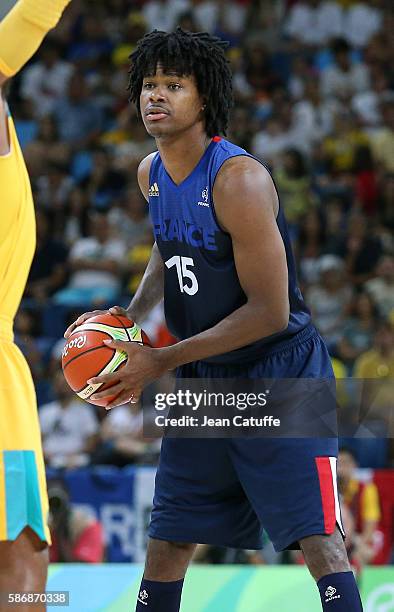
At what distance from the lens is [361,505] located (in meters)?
6.95

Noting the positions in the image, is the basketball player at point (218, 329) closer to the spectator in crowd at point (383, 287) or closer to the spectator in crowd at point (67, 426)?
the spectator in crowd at point (67, 426)

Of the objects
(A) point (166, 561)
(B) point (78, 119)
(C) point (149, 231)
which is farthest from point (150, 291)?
(B) point (78, 119)

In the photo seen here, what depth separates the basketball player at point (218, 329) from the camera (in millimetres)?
3621

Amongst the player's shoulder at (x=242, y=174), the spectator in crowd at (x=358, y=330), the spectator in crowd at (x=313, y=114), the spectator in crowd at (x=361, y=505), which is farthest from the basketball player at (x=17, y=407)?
the spectator in crowd at (x=313, y=114)

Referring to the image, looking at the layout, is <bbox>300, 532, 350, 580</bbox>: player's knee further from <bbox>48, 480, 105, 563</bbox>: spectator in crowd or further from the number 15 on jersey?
<bbox>48, 480, 105, 563</bbox>: spectator in crowd

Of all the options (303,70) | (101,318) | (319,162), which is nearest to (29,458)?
(101,318)

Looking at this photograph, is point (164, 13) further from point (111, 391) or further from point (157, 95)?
point (111, 391)

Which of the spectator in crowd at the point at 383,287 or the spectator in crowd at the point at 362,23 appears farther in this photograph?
the spectator in crowd at the point at 362,23

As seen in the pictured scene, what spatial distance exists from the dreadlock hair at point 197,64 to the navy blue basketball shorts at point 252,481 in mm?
877

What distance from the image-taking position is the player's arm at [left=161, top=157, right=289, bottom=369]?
3598mm

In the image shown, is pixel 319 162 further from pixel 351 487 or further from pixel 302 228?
pixel 351 487

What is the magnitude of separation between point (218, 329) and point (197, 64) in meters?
0.93

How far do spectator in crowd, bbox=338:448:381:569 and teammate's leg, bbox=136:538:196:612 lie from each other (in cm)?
305

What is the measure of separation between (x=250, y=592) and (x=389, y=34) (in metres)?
8.41
